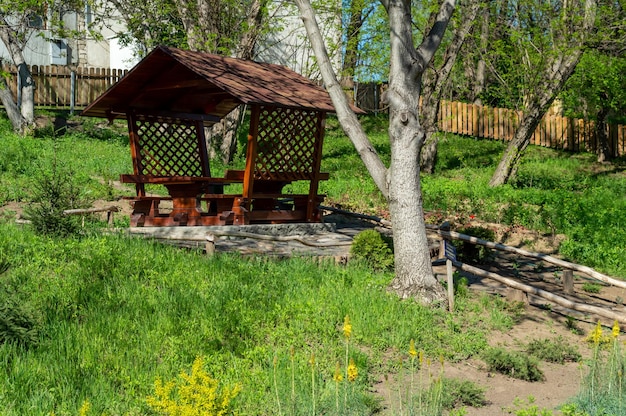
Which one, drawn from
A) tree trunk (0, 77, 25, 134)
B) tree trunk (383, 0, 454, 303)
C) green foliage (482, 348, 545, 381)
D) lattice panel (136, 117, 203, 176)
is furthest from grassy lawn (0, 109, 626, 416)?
tree trunk (0, 77, 25, 134)

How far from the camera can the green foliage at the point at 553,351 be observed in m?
8.22

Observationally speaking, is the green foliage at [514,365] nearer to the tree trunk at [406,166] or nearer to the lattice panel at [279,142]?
the tree trunk at [406,166]

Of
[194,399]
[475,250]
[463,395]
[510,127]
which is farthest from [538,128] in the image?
[194,399]

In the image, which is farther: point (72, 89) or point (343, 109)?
point (72, 89)

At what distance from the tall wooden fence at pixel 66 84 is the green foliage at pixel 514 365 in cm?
2408

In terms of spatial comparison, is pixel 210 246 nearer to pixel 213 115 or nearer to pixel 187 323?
pixel 187 323

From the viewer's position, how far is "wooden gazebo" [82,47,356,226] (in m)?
13.6

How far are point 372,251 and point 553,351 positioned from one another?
359 cm

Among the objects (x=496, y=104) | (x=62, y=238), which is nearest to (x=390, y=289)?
(x=62, y=238)

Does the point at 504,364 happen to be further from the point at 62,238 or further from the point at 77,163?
the point at 77,163

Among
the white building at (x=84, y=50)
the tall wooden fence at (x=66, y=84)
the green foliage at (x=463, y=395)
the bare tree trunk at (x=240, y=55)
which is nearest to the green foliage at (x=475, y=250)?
the green foliage at (x=463, y=395)

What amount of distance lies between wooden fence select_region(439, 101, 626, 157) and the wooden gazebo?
1489 cm

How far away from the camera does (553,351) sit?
324 inches

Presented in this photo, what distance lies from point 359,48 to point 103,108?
43.8 ft
